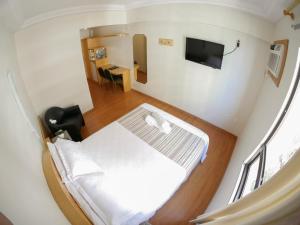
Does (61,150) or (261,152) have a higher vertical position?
(261,152)

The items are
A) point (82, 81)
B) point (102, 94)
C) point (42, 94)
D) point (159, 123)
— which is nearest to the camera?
point (159, 123)

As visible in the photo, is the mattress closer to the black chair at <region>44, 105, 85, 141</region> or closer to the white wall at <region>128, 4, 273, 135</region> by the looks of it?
the black chair at <region>44, 105, 85, 141</region>

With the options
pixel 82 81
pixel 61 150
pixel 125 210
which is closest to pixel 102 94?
pixel 82 81

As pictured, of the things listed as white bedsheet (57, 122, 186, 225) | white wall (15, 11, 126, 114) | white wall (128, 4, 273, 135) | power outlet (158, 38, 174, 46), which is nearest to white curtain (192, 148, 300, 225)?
white bedsheet (57, 122, 186, 225)

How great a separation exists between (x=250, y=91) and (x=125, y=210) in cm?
285

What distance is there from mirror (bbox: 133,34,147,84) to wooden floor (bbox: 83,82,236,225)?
1.88ft

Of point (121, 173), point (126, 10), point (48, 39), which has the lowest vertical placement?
point (121, 173)

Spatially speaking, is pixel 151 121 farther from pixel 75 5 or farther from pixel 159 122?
pixel 75 5

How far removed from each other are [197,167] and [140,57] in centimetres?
400

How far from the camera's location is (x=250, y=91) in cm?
286

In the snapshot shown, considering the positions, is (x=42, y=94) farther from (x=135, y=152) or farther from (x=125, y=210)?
(x=125, y=210)

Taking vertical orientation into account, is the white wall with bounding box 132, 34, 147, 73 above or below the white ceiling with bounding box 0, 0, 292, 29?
below

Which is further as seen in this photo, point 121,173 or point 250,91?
point 250,91

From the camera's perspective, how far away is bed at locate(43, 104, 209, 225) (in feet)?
4.99
